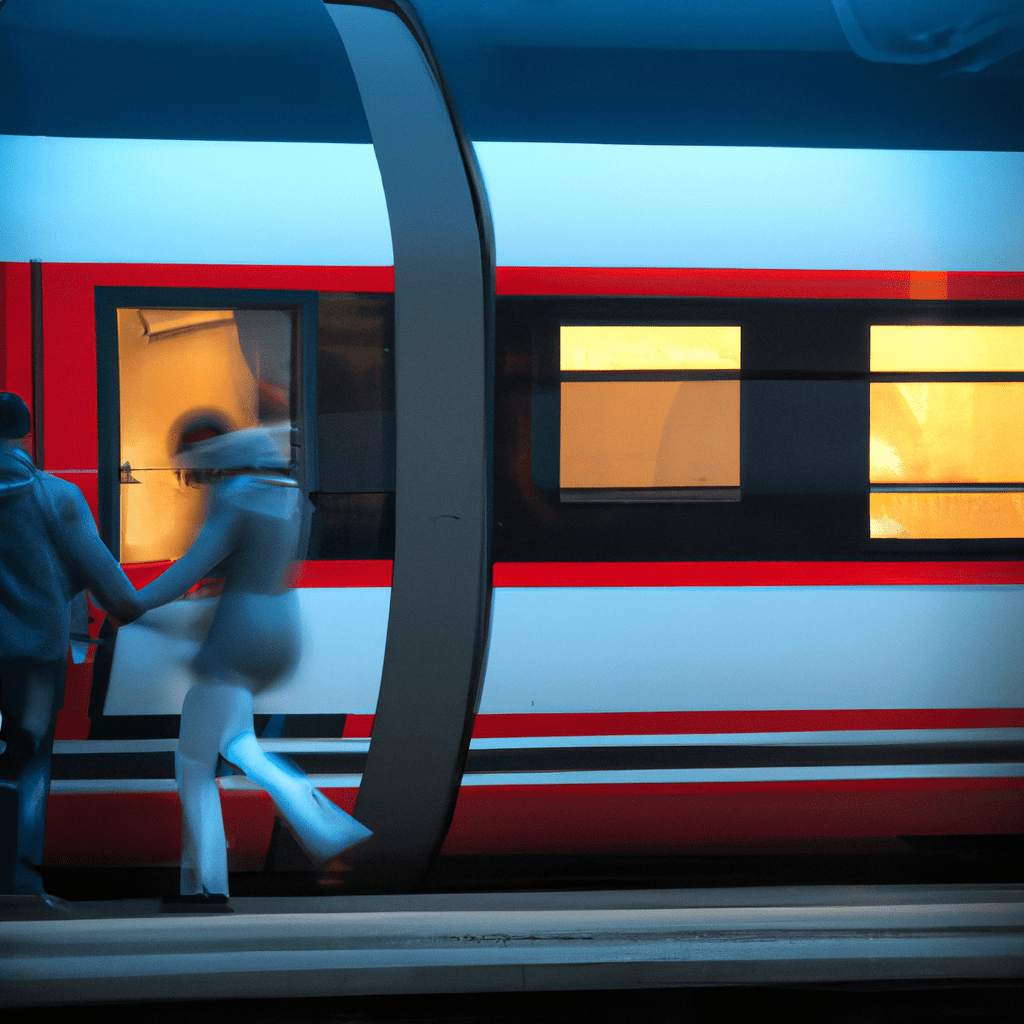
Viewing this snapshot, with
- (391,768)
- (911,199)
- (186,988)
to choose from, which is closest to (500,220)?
(911,199)

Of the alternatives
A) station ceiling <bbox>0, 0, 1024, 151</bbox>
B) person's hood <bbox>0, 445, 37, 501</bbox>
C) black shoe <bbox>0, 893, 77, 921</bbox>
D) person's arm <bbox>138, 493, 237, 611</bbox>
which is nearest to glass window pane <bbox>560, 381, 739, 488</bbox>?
station ceiling <bbox>0, 0, 1024, 151</bbox>

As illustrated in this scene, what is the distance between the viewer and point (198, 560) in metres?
2.24

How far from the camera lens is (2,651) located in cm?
224

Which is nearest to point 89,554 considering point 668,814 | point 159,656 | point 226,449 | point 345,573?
point 159,656

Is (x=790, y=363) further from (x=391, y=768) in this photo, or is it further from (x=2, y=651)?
(x=2, y=651)

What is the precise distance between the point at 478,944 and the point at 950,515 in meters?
1.78

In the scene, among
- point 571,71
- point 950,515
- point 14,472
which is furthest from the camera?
point 950,515

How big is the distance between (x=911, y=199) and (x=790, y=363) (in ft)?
1.86

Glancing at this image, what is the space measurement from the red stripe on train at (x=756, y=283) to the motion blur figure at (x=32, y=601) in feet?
4.31

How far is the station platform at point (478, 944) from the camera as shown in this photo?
2.21m

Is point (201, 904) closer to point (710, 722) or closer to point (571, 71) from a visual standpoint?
point (710, 722)

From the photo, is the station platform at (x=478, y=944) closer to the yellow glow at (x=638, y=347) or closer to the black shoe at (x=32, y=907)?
the black shoe at (x=32, y=907)

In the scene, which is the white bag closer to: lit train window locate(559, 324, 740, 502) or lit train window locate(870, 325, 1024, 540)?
lit train window locate(559, 324, 740, 502)

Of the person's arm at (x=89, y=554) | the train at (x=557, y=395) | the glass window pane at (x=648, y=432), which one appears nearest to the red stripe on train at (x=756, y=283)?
the train at (x=557, y=395)
